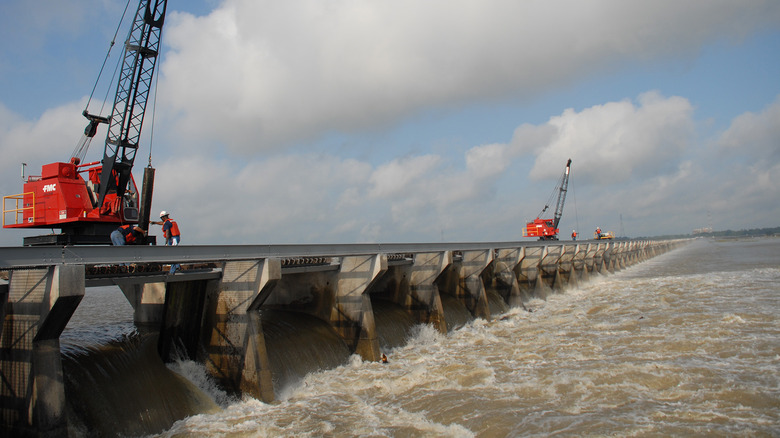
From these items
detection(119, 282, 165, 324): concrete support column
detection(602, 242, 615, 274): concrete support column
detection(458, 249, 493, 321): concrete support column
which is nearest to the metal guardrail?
detection(119, 282, 165, 324): concrete support column

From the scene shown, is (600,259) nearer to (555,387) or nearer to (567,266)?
(567,266)

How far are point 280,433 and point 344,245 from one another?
26.8ft

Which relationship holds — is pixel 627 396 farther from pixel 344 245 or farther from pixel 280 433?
pixel 344 245

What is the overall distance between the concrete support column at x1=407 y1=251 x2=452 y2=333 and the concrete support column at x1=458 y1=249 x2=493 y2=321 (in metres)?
4.20

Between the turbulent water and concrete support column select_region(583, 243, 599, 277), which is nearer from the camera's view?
the turbulent water

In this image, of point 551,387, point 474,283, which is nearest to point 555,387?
point 551,387

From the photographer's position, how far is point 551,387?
13594mm

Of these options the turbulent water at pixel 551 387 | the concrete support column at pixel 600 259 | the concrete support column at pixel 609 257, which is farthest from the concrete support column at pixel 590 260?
the turbulent water at pixel 551 387

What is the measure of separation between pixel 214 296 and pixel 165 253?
3116 mm

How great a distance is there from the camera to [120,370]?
12.4 m

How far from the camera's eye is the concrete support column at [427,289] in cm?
2336

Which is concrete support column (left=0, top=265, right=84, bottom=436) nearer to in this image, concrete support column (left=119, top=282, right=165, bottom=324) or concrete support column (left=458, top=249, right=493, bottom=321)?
concrete support column (left=119, top=282, right=165, bottom=324)

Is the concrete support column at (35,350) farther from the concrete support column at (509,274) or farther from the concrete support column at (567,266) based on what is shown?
the concrete support column at (567,266)

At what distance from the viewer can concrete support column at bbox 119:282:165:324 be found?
1541 cm
